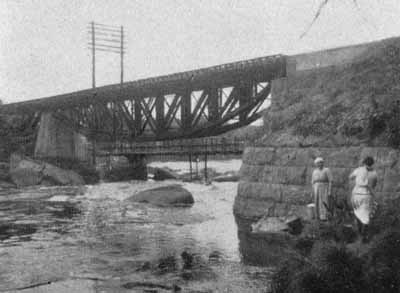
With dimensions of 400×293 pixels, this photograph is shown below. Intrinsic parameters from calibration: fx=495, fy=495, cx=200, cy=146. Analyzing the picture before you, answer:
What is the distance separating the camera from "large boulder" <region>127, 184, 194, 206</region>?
20.8 metres

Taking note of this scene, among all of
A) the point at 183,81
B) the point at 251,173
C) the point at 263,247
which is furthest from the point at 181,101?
the point at 263,247

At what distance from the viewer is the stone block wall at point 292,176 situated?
11555 mm

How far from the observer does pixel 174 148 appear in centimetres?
3781

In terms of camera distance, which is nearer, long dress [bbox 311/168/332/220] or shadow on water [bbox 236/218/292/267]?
shadow on water [bbox 236/218/292/267]

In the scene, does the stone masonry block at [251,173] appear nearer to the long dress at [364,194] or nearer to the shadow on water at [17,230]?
the shadow on water at [17,230]

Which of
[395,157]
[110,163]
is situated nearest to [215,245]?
[395,157]

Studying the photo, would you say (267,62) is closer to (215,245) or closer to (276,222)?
(276,222)

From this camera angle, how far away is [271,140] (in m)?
15.5

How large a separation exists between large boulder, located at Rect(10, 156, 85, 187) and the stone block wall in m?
24.1

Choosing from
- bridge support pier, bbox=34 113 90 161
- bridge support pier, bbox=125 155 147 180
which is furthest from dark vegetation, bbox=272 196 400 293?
bridge support pier, bbox=34 113 90 161

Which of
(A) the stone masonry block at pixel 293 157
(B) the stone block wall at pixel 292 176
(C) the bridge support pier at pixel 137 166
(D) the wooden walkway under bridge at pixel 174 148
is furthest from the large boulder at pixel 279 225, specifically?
(C) the bridge support pier at pixel 137 166

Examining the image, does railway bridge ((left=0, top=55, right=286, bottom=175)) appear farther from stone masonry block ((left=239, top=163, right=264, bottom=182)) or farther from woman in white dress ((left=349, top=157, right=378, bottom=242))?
woman in white dress ((left=349, top=157, right=378, bottom=242))

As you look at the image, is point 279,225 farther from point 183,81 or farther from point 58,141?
point 58,141

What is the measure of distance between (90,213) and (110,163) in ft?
87.5
